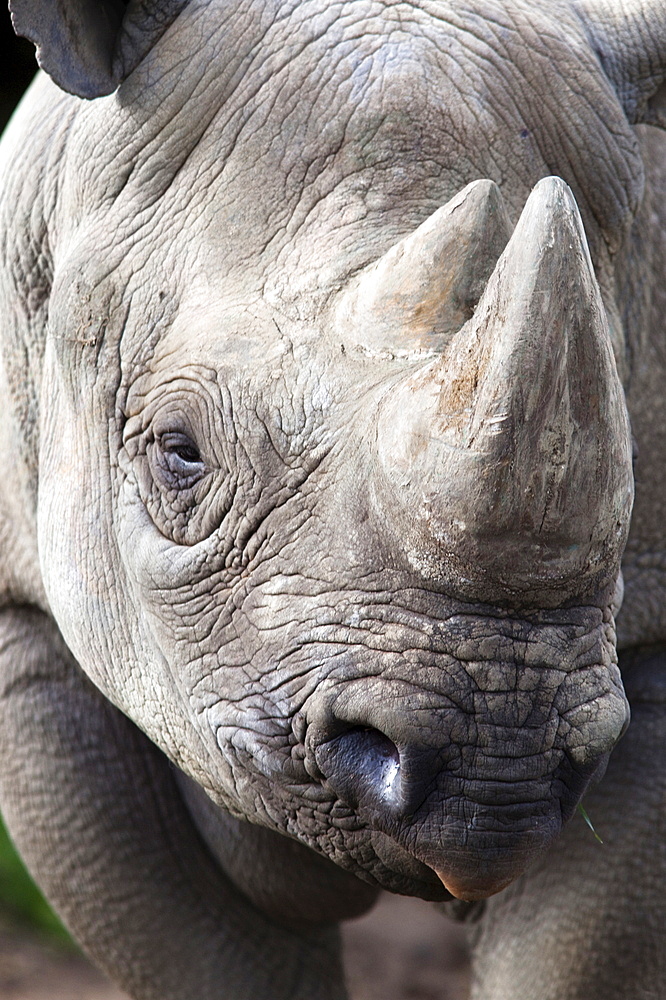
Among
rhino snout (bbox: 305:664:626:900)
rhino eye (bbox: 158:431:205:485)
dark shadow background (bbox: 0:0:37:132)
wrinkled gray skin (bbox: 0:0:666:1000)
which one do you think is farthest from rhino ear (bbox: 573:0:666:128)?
dark shadow background (bbox: 0:0:37:132)

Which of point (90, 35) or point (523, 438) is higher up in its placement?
point (90, 35)

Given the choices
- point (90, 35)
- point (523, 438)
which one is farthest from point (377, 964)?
point (523, 438)

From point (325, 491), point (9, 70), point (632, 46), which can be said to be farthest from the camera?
point (9, 70)

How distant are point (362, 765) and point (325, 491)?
398mm

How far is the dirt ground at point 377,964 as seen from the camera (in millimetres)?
5719

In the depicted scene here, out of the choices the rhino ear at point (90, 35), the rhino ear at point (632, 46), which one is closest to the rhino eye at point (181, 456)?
the rhino ear at point (90, 35)

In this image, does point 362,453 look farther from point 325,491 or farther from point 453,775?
point 453,775

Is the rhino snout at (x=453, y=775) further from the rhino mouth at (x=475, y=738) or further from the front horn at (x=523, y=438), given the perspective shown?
the front horn at (x=523, y=438)

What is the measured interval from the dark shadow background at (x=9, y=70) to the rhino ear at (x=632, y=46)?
2247 mm

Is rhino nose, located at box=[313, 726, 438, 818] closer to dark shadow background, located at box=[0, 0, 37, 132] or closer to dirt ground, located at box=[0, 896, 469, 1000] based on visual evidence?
dark shadow background, located at box=[0, 0, 37, 132]

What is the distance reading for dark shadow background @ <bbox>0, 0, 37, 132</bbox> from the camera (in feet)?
17.3

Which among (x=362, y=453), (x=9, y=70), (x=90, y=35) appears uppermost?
(x=90, y=35)

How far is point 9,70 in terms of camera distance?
6.46 m

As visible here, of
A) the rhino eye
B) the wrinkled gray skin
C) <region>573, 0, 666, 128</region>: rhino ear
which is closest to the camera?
the wrinkled gray skin
